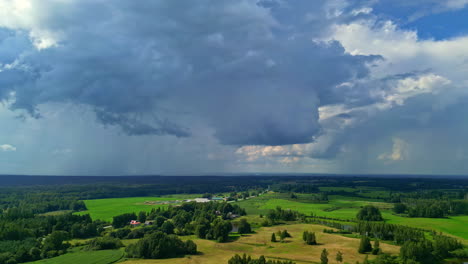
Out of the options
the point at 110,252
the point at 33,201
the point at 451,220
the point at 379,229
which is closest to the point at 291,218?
the point at 379,229

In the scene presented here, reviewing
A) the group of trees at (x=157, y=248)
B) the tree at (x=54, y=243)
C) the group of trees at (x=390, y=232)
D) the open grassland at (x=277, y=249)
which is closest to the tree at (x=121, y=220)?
the tree at (x=54, y=243)

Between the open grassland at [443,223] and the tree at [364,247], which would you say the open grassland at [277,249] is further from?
the open grassland at [443,223]

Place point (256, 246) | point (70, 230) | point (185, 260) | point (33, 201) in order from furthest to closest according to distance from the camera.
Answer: point (33, 201), point (70, 230), point (256, 246), point (185, 260)

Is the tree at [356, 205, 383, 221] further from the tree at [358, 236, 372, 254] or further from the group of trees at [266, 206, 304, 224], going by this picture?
the tree at [358, 236, 372, 254]

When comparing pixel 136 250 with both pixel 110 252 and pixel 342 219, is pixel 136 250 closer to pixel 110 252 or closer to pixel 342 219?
pixel 110 252

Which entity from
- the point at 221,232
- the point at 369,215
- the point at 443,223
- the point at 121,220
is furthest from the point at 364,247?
the point at 121,220

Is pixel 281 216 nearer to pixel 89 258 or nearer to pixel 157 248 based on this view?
pixel 157 248
